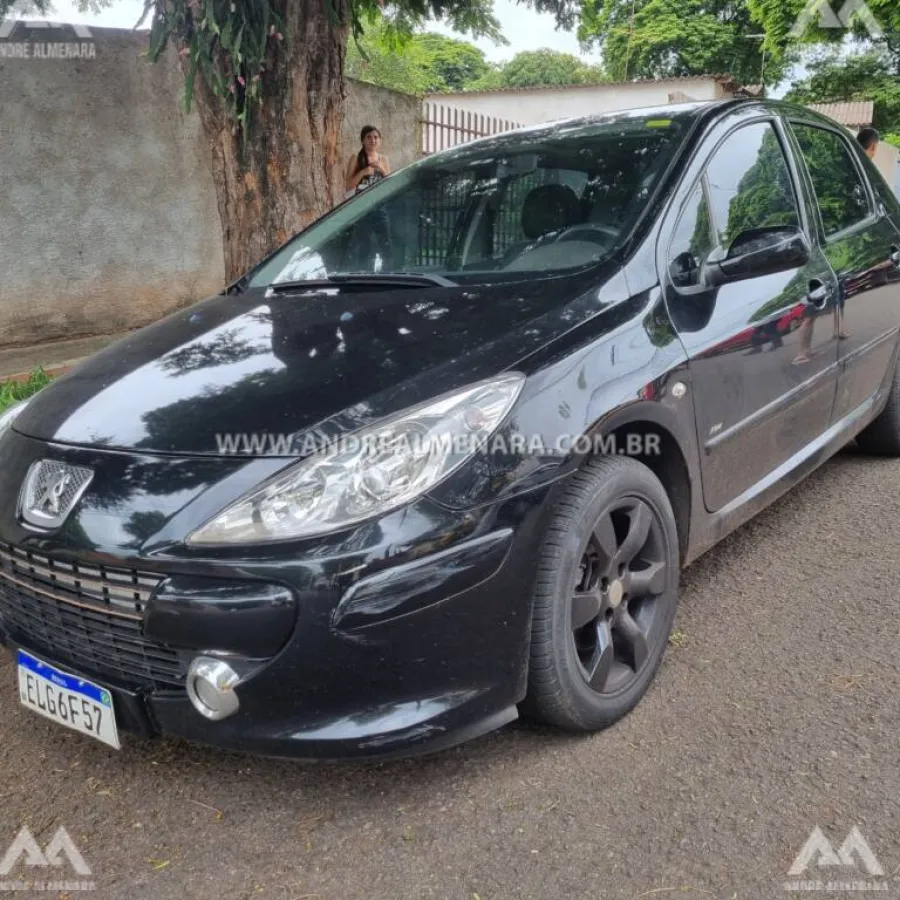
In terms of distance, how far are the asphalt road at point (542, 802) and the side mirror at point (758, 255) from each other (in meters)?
1.13

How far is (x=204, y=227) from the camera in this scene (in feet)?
24.8

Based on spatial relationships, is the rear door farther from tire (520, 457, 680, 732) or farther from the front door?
tire (520, 457, 680, 732)

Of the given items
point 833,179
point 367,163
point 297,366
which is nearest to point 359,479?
point 297,366

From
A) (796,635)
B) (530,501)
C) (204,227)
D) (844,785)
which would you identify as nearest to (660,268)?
(530,501)

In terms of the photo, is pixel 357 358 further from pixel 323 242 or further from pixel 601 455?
pixel 323 242

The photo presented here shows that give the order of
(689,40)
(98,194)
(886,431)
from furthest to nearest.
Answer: (689,40) → (98,194) → (886,431)

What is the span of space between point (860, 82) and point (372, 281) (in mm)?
31097

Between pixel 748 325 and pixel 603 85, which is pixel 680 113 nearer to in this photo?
pixel 748 325

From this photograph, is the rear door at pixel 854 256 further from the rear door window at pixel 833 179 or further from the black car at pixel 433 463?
the black car at pixel 433 463

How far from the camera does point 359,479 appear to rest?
5.92ft

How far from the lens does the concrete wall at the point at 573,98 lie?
2122cm

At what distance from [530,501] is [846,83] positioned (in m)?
31.8

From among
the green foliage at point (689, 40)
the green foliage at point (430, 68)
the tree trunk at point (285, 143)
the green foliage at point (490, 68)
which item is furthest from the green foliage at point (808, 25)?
the green foliage at point (490, 68)

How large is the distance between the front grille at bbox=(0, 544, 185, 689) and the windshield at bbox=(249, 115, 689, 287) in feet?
4.38
